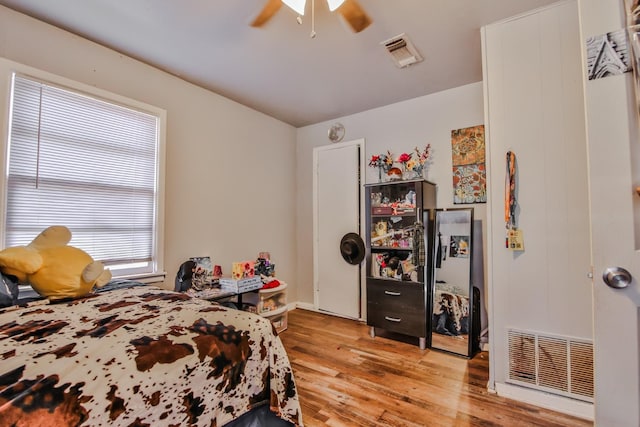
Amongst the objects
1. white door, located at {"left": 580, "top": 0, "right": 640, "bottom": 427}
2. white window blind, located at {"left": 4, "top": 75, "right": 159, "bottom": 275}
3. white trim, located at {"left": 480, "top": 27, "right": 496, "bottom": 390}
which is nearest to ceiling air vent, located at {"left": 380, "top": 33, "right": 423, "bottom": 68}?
white trim, located at {"left": 480, "top": 27, "right": 496, "bottom": 390}

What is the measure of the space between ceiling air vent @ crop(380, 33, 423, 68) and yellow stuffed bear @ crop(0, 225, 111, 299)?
2.60 metres

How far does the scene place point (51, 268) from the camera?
5.41 feet

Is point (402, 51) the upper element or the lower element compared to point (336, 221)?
upper

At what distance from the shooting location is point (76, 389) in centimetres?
81

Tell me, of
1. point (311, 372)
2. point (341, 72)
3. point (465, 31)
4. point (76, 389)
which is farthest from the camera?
point (341, 72)

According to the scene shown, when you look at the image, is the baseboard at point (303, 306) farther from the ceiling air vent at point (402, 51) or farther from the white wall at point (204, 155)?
the ceiling air vent at point (402, 51)

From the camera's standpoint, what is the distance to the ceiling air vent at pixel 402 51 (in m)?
2.29

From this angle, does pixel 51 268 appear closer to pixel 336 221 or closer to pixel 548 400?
pixel 336 221

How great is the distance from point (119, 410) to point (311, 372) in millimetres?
1737

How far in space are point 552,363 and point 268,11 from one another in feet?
9.36

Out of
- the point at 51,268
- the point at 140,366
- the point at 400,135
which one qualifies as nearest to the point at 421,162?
the point at 400,135

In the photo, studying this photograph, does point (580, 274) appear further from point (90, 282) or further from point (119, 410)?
point (90, 282)

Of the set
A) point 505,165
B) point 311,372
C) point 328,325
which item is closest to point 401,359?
point 311,372

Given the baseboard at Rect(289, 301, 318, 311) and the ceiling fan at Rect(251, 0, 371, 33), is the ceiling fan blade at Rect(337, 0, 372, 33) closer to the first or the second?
the ceiling fan at Rect(251, 0, 371, 33)
